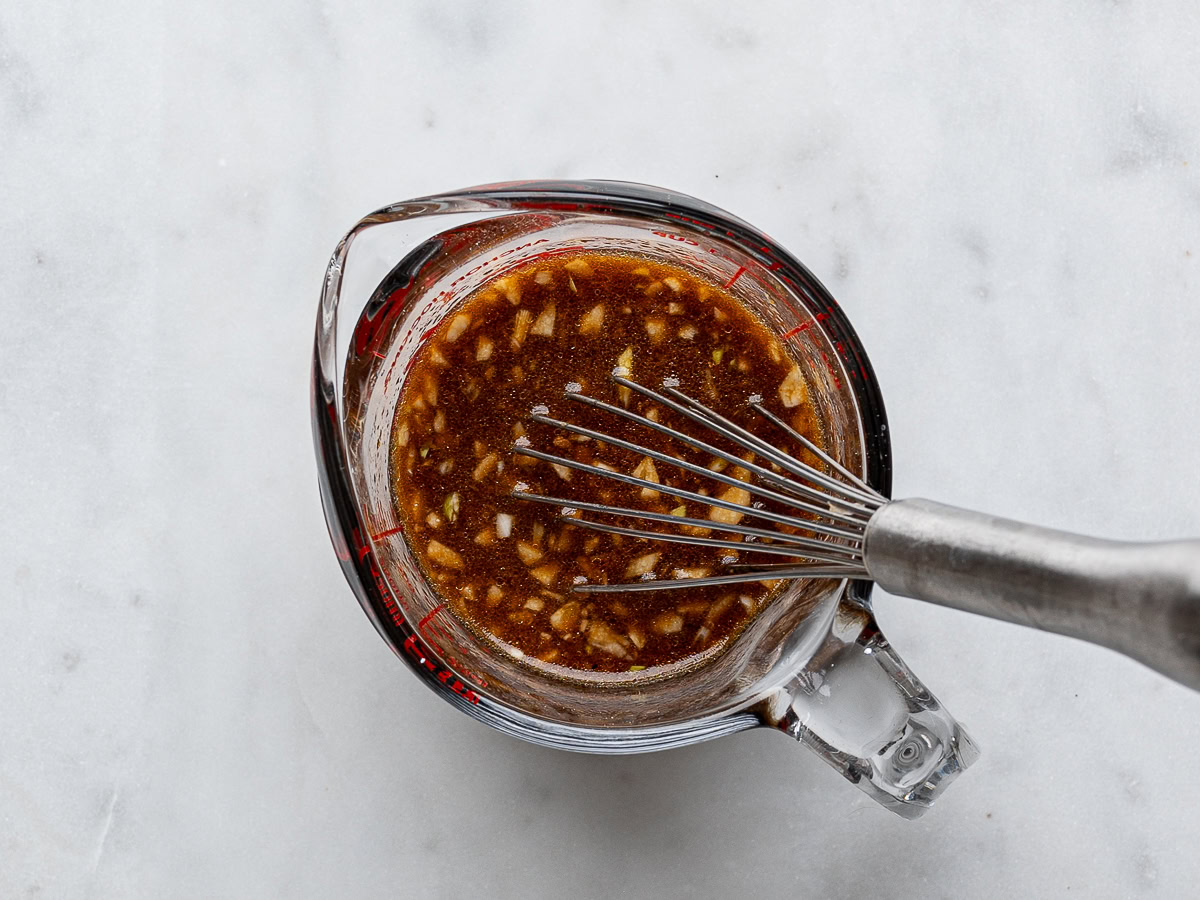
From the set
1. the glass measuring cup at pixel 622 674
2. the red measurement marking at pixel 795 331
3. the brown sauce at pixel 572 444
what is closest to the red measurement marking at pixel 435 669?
the glass measuring cup at pixel 622 674

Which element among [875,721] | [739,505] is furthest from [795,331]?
[875,721]

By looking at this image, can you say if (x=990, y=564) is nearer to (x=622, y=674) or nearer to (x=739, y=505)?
(x=739, y=505)

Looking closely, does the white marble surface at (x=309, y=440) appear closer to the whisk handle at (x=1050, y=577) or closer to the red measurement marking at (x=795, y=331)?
the red measurement marking at (x=795, y=331)

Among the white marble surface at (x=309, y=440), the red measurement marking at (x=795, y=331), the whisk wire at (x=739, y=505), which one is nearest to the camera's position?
the whisk wire at (x=739, y=505)

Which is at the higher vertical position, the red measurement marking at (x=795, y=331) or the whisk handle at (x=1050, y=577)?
the red measurement marking at (x=795, y=331)

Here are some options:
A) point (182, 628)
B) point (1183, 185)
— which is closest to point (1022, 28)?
point (1183, 185)

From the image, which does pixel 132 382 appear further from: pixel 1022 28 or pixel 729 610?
pixel 1022 28

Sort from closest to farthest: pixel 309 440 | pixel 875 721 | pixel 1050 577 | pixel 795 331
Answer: pixel 1050 577, pixel 875 721, pixel 795 331, pixel 309 440
